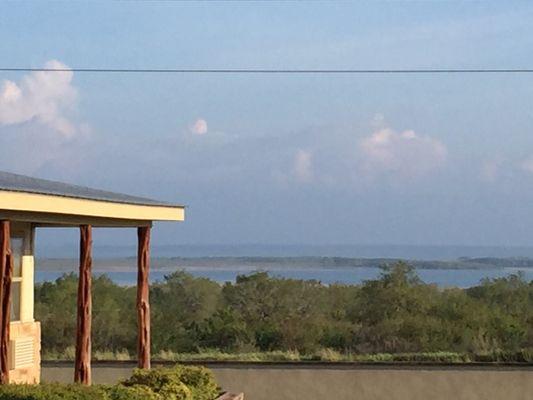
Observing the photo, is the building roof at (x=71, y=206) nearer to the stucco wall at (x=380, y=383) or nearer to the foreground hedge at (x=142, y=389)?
the foreground hedge at (x=142, y=389)

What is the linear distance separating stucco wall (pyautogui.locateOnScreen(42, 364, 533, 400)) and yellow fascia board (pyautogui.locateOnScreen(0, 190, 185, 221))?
4.32m

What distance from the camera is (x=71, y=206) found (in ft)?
56.6

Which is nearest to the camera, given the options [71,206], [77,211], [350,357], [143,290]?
[71,206]

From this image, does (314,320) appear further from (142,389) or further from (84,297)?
(142,389)

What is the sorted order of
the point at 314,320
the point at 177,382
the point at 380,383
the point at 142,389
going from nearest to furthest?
the point at 142,389 < the point at 177,382 < the point at 380,383 < the point at 314,320

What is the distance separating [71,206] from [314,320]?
67.2ft

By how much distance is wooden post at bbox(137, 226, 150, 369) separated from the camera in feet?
71.1

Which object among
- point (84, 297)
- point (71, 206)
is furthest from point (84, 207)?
point (84, 297)

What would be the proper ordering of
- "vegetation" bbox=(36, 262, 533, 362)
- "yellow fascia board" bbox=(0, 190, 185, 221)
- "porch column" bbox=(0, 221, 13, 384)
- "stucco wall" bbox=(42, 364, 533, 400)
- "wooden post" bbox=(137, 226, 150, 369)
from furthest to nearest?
"vegetation" bbox=(36, 262, 533, 362) → "stucco wall" bbox=(42, 364, 533, 400) → "wooden post" bbox=(137, 226, 150, 369) → "porch column" bbox=(0, 221, 13, 384) → "yellow fascia board" bbox=(0, 190, 185, 221)

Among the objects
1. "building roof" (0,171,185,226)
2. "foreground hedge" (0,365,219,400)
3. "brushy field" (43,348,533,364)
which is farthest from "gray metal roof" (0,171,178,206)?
"brushy field" (43,348,533,364)

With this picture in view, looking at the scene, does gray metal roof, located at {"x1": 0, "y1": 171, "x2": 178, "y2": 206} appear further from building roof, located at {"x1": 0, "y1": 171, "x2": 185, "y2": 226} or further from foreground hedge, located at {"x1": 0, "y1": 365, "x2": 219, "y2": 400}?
foreground hedge, located at {"x1": 0, "y1": 365, "x2": 219, "y2": 400}

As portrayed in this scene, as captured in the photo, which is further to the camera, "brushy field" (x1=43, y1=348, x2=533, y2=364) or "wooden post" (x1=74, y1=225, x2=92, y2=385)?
"brushy field" (x1=43, y1=348, x2=533, y2=364)

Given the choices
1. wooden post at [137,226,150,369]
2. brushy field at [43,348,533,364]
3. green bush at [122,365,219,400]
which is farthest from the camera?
brushy field at [43,348,533,364]

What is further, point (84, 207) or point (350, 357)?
point (350, 357)
